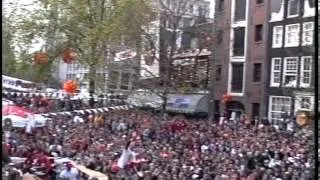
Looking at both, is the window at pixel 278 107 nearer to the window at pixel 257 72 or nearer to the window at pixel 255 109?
the window at pixel 255 109

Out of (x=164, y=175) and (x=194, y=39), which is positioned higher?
(x=194, y=39)

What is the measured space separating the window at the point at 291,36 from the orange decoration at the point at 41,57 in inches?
420

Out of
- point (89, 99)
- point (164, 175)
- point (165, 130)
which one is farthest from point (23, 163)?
point (89, 99)

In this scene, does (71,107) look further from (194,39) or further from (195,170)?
(195,170)

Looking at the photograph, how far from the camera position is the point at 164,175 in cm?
1195

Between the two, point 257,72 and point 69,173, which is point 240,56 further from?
point 69,173

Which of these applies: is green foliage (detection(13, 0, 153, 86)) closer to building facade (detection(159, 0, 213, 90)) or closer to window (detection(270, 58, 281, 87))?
building facade (detection(159, 0, 213, 90))

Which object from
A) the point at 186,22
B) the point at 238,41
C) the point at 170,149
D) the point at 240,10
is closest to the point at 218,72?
the point at 238,41

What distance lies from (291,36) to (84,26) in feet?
30.0

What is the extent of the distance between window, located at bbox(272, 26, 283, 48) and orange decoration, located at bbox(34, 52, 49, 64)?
10.2 metres

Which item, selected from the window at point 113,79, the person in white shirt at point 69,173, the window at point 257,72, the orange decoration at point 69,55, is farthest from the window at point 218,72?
the person in white shirt at point 69,173

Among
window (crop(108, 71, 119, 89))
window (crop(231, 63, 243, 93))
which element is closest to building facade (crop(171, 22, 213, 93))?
window (crop(231, 63, 243, 93))

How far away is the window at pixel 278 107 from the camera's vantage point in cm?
2798

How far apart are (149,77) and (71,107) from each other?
513cm
